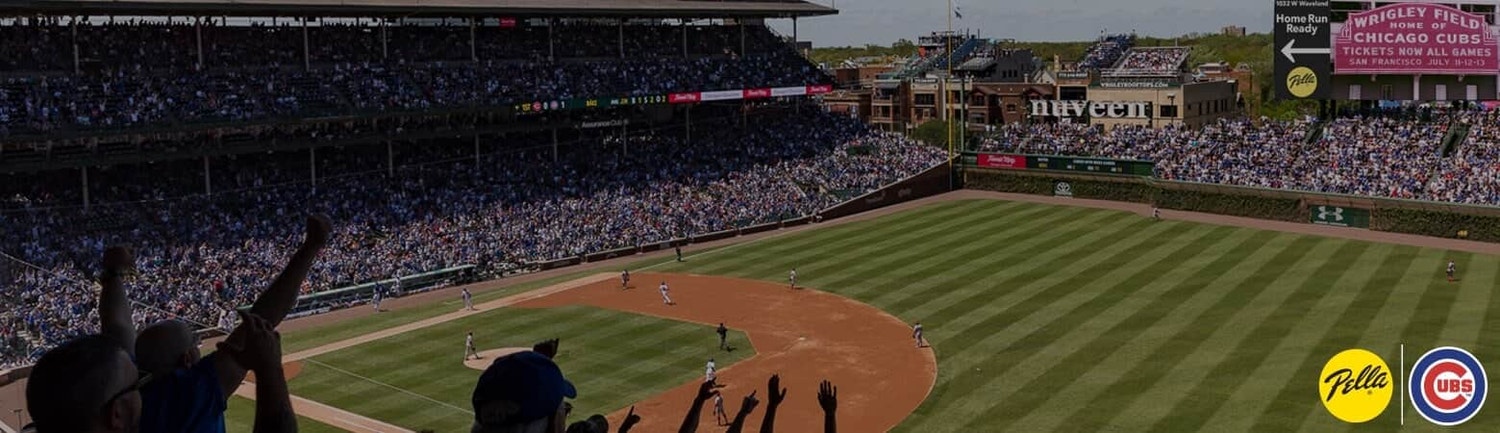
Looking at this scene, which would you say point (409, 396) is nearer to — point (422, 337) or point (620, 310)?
point (422, 337)

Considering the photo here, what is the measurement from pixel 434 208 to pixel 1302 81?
44.1 metres

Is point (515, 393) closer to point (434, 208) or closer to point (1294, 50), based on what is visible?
point (434, 208)

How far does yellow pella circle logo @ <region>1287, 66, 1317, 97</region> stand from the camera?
60.7 metres

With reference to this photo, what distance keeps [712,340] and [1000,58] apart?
76618 mm

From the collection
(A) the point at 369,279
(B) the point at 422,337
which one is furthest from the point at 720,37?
(B) the point at 422,337

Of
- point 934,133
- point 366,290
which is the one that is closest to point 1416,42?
point 934,133

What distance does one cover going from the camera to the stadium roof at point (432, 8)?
46969 millimetres

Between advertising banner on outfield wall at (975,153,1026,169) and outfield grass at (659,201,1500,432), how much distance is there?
26.9 feet

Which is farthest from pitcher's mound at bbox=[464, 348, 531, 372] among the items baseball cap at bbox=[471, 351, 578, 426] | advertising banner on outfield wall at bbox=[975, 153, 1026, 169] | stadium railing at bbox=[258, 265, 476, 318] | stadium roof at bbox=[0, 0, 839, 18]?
advertising banner on outfield wall at bbox=[975, 153, 1026, 169]

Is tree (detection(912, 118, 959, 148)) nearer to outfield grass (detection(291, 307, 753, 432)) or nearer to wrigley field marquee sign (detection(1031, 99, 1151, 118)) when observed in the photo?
wrigley field marquee sign (detection(1031, 99, 1151, 118))

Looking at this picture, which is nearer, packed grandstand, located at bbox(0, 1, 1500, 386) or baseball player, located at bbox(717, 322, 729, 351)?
baseball player, located at bbox(717, 322, 729, 351)

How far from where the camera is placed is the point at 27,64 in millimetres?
47188

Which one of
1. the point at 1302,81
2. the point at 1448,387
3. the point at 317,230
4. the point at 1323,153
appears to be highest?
the point at 1302,81

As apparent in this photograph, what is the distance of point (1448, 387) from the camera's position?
940 inches
